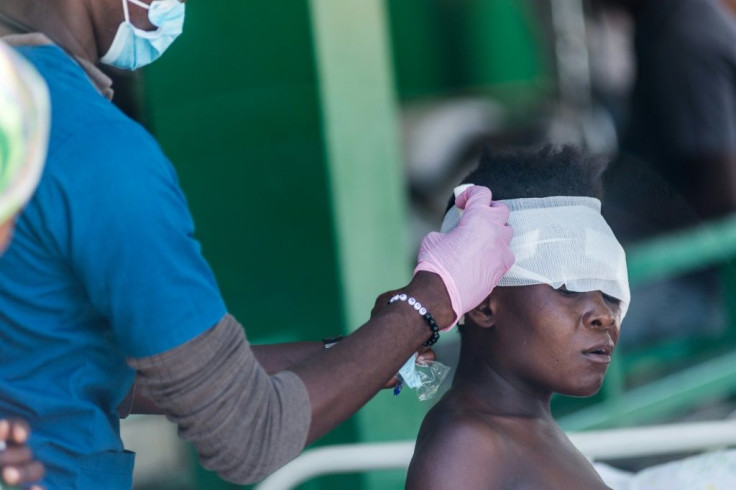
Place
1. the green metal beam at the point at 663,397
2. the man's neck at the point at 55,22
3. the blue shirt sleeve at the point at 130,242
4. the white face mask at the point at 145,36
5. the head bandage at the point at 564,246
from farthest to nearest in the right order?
the green metal beam at the point at 663,397
the head bandage at the point at 564,246
the white face mask at the point at 145,36
the man's neck at the point at 55,22
the blue shirt sleeve at the point at 130,242

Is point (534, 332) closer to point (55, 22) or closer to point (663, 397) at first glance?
point (55, 22)

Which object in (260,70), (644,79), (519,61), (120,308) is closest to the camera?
(120,308)

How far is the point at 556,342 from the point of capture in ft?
5.62

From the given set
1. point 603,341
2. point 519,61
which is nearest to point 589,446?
point 603,341

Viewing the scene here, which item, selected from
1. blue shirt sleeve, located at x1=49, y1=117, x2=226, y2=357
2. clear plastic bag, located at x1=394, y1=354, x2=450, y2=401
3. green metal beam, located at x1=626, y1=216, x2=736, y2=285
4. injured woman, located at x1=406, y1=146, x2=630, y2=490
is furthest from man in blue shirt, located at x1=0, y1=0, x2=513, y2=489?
green metal beam, located at x1=626, y1=216, x2=736, y2=285

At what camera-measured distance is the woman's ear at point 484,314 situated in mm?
1761

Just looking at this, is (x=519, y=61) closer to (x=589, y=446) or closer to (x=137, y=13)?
(x=589, y=446)

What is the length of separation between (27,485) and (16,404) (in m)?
0.11

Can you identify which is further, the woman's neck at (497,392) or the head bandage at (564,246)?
Result: the woman's neck at (497,392)

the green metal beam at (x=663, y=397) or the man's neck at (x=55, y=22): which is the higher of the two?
the man's neck at (x=55, y=22)

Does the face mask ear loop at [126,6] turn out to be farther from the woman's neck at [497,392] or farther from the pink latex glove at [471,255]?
the woman's neck at [497,392]

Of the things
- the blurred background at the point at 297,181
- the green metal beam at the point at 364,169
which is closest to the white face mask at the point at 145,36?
the blurred background at the point at 297,181

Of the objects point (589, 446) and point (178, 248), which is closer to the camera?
point (178, 248)

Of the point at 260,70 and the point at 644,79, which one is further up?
the point at 260,70
